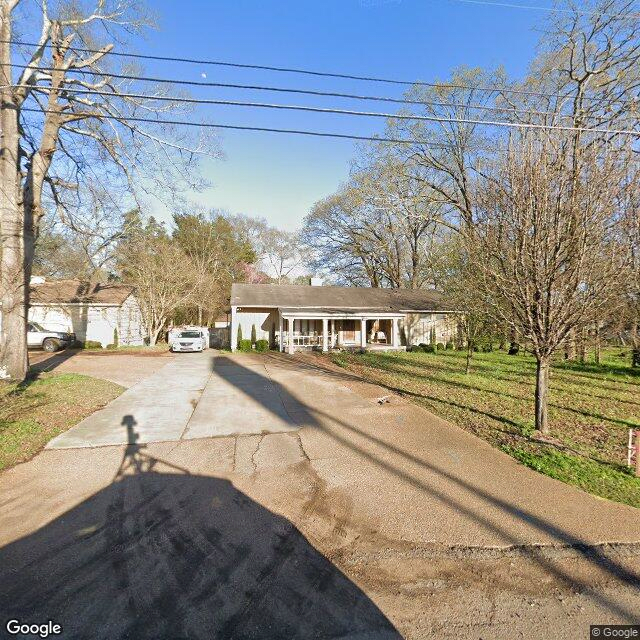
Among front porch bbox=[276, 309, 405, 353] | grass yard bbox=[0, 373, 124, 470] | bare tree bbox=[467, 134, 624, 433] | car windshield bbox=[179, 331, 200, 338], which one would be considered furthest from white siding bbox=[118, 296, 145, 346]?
bare tree bbox=[467, 134, 624, 433]

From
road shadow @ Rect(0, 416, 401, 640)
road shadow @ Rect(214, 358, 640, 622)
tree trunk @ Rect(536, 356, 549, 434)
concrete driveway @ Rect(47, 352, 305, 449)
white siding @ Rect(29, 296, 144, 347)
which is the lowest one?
road shadow @ Rect(0, 416, 401, 640)

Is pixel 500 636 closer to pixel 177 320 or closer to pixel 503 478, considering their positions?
pixel 503 478

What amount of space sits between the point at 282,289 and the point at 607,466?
1868cm

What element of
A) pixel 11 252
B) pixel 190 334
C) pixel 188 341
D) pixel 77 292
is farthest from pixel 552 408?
pixel 77 292

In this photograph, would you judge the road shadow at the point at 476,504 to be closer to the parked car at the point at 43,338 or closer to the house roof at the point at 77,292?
the parked car at the point at 43,338

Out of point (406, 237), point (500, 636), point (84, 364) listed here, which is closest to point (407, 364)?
point (500, 636)

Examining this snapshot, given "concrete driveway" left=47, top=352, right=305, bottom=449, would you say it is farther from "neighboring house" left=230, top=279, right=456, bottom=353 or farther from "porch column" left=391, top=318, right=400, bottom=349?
"porch column" left=391, top=318, right=400, bottom=349

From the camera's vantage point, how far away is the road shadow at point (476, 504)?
2.54 meters

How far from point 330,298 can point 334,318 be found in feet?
8.24

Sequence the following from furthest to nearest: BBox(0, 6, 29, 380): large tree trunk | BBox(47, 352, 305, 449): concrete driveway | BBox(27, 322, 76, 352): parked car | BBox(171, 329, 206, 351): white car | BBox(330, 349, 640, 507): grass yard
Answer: BBox(171, 329, 206, 351): white car < BBox(27, 322, 76, 352): parked car < BBox(0, 6, 29, 380): large tree trunk < BBox(47, 352, 305, 449): concrete driveway < BBox(330, 349, 640, 507): grass yard

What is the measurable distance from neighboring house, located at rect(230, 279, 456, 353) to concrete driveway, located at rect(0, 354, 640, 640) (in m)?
13.0

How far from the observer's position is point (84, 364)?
42.2ft

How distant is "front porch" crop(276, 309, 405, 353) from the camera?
17859 millimetres

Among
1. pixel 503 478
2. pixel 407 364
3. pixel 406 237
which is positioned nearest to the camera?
pixel 503 478
